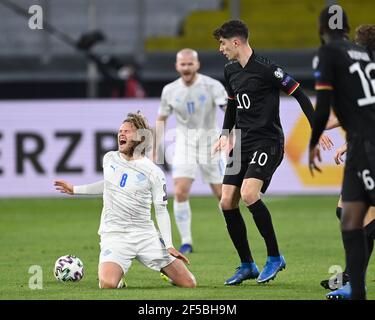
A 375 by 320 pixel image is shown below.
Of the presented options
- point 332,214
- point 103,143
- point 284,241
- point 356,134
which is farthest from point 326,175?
point 356,134

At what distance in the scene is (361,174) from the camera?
7203 millimetres

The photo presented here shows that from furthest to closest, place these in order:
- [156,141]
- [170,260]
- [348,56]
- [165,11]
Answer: [165,11]
[156,141]
[170,260]
[348,56]

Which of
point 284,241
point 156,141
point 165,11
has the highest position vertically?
point 165,11

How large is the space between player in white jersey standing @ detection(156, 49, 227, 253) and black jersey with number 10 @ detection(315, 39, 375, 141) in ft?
19.3

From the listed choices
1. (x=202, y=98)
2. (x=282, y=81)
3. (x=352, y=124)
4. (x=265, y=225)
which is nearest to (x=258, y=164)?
(x=265, y=225)

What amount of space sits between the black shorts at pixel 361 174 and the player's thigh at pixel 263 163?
229cm

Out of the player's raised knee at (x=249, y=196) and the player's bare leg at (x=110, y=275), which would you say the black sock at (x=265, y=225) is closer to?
the player's raised knee at (x=249, y=196)

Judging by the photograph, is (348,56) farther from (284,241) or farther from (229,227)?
(284,241)

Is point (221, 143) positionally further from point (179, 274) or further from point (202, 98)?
point (202, 98)

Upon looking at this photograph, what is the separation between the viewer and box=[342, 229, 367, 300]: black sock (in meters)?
7.24

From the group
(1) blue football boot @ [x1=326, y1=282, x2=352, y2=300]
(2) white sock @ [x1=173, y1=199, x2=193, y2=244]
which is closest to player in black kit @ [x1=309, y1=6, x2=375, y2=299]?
(1) blue football boot @ [x1=326, y1=282, x2=352, y2=300]

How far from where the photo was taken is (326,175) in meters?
19.5

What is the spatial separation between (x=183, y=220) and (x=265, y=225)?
143 inches
